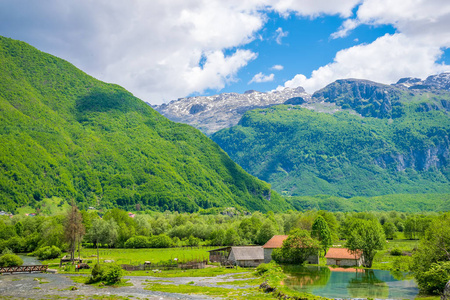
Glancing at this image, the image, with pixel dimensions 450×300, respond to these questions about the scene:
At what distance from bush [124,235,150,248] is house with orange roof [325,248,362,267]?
70.9 m

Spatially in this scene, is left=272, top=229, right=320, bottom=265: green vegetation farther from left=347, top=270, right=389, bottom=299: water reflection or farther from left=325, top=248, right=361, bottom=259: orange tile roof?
left=347, top=270, right=389, bottom=299: water reflection

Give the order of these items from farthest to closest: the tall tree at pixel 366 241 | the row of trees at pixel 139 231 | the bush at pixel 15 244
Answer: the bush at pixel 15 244, the row of trees at pixel 139 231, the tall tree at pixel 366 241

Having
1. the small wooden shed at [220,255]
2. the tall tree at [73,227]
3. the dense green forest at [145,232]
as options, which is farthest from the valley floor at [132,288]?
the dense green forest at [145,232]

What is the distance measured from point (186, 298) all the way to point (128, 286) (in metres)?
15.7

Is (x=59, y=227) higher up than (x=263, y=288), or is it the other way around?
(x=59, y=227)

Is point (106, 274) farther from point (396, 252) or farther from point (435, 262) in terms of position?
point (396, 252)

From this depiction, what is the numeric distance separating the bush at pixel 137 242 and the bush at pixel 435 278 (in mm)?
104020

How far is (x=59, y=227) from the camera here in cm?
11775

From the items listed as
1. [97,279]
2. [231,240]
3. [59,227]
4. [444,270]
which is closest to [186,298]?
[97,279]

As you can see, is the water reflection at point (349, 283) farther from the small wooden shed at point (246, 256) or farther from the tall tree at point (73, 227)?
the tall tree at point (73, 227)

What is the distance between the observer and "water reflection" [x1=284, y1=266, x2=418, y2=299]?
54.0 meters

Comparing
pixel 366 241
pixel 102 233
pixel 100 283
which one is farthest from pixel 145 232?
pixel 366 241

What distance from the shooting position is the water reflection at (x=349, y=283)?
5397 centimetres

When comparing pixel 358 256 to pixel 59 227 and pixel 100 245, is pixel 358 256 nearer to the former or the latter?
pixel 59 227
